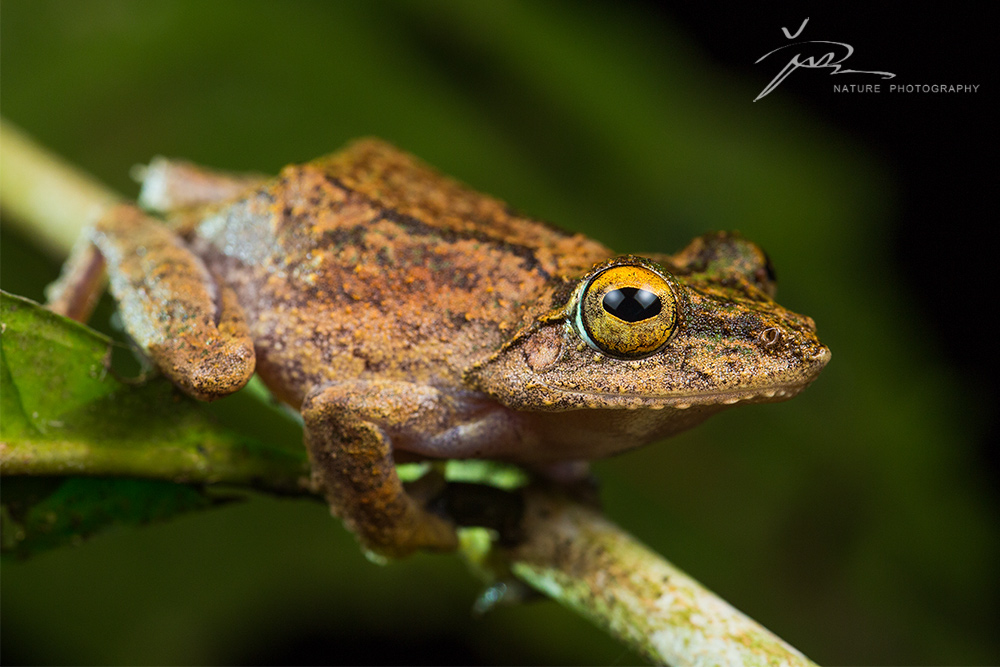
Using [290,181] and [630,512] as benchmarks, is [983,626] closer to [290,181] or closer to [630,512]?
[630,512]

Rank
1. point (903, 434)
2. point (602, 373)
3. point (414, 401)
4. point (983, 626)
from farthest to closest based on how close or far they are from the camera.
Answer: point (903, 434), point (983, 626), point (414, 401), point (602, 373)

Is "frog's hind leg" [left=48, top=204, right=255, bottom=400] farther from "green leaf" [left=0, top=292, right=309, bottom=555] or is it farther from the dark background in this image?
the dark background

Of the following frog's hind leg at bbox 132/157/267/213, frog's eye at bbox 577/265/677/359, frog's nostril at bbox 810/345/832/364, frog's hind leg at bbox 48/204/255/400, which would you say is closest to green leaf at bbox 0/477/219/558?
frog's hind leg at bbox 48/204/255/400

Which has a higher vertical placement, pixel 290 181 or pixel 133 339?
pixel 290 181

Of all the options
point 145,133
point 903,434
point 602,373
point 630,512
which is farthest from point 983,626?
point 145,133

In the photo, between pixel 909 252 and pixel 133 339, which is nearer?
pixel 133 339

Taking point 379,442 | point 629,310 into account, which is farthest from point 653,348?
point 379,442

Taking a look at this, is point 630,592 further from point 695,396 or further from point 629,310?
point 629,310
